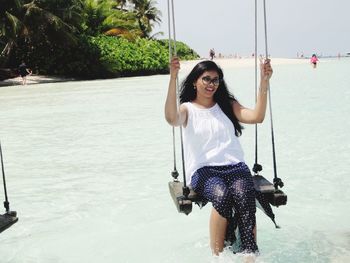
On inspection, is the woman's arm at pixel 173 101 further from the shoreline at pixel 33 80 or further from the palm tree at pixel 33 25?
the shoreline at pixel 33 80

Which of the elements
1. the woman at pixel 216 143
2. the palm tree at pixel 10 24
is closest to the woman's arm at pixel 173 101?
the woman at pixel 216 143

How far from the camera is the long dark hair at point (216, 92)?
131 inches

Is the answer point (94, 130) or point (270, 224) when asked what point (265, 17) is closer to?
point (270, 224)

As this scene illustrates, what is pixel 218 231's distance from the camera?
286cm

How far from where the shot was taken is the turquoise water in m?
3.64

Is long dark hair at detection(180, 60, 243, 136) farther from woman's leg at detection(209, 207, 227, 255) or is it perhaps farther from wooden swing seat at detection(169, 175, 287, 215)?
woman's leg at detection(209, 207, 227, 255)

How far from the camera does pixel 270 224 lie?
4.11 m

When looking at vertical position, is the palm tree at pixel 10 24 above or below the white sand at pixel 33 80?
above

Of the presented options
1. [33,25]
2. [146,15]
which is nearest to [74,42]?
[33,25]

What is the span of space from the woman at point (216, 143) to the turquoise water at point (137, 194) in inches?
9.5

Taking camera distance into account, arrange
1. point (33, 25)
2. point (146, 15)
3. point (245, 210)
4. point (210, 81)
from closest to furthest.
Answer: point (245, 210)
point (210, 81)
point (33, 25)
point (146, 15)

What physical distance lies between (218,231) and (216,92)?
1040 millimetres

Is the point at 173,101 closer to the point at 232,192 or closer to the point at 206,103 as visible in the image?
the point at 206,103

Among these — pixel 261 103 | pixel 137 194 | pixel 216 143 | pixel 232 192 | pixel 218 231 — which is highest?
pixel 261 103
